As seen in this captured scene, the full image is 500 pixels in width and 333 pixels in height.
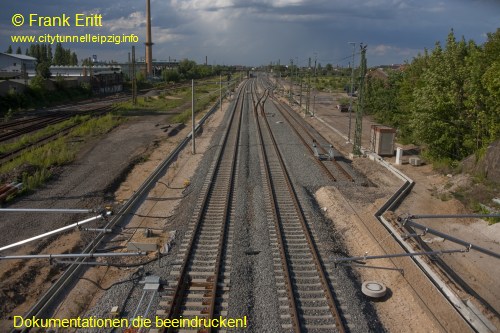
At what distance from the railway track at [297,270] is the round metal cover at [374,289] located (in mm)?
809

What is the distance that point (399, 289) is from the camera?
10.3 metres

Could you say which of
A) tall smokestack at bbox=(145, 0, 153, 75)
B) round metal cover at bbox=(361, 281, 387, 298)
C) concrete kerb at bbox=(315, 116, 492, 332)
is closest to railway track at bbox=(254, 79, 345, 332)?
round metal cover at bbox=(361, 281, 387, 298)

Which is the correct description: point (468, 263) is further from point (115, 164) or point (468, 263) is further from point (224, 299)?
point (115, 164)

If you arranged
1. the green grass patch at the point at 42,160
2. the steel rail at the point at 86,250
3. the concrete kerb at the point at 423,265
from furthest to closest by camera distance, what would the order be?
the green grass patch at the point at 42,160 < the steel rail at the point at 86,250 < the concrete kerb at the point at 423,265

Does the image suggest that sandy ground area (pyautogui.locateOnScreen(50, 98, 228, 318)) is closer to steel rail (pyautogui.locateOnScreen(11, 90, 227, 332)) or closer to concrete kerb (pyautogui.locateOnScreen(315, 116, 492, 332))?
steel rail (pyautogui.locateOnScreen(11, 90, 227, 332))

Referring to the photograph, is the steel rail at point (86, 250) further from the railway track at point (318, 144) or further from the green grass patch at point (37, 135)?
the green grass patch at point (37, 135)

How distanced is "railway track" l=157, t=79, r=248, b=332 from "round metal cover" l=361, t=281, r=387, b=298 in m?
3.13

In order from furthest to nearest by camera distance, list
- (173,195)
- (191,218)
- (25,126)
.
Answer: (25,126), (173,195), (191,218)

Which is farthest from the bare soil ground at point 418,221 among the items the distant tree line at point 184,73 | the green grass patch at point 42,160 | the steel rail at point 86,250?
the distant tree line at point 184,73

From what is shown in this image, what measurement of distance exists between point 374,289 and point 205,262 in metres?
4.14

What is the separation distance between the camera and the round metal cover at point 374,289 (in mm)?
9938

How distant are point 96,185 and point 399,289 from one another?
42.2 feet

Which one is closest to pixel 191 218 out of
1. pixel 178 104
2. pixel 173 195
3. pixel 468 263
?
pixel 173 195

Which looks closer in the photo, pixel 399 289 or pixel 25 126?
pixel 399 289
